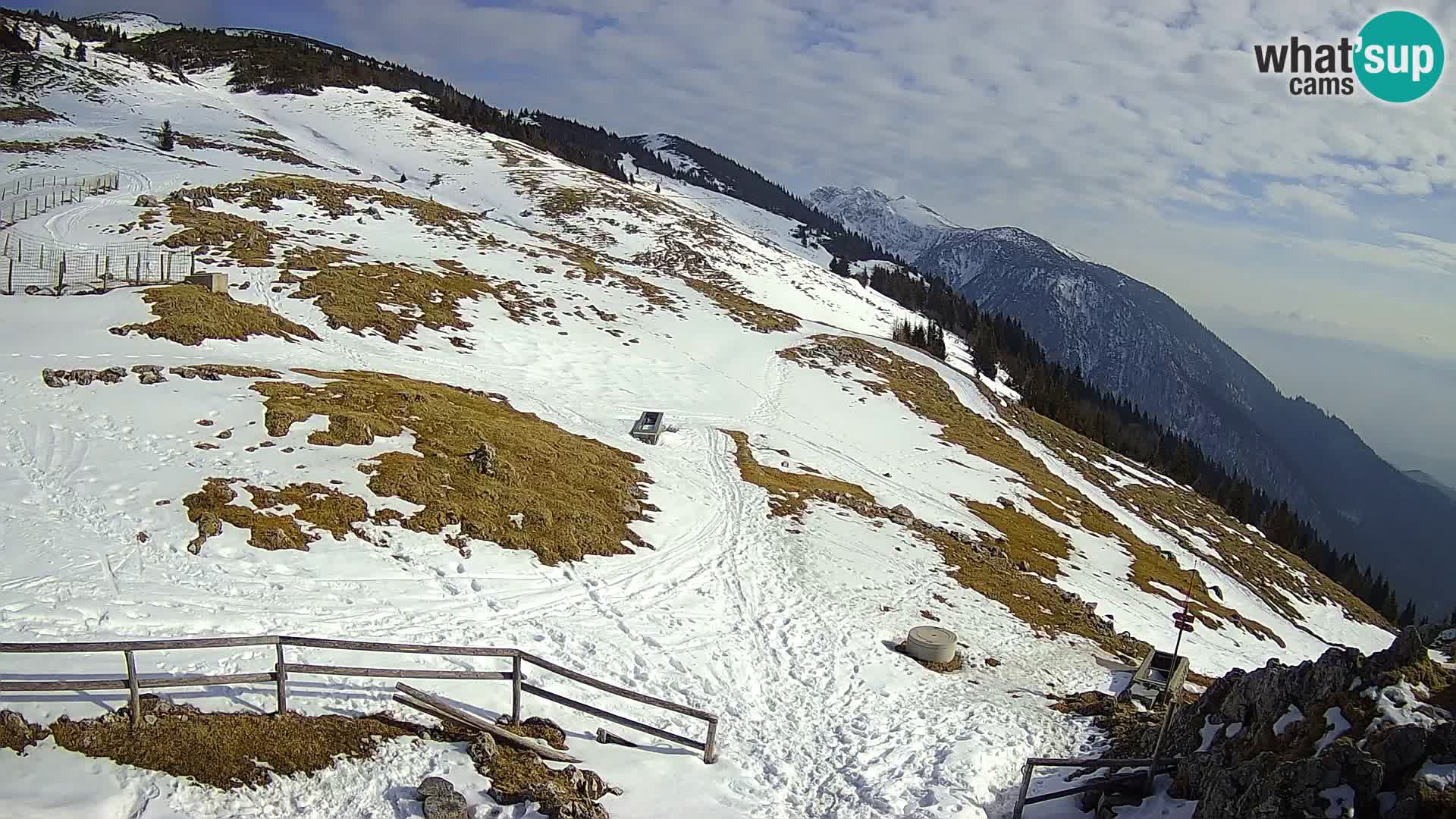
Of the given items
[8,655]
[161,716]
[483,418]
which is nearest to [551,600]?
[161,716]

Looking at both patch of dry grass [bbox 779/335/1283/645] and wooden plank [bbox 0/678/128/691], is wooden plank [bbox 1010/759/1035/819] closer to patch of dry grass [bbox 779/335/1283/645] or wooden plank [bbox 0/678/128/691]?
patch of dry grass [bbox 779/335/1283/645]

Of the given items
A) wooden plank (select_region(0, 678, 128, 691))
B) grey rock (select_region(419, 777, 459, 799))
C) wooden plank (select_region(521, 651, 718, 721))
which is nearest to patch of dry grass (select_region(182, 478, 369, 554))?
wooden plank (select_region(0, 678, 128, 691))

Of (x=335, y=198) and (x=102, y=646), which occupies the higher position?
(x=335, y=198)

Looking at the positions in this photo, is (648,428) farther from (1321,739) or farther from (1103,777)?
(1321,739)

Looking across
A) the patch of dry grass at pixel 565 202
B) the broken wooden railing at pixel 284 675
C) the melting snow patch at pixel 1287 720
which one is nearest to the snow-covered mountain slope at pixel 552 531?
the broken wooden railing at pixel 284 675

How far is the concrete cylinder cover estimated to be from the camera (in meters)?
19.3

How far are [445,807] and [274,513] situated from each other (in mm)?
11282

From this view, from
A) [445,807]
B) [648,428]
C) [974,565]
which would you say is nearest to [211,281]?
[648,428]

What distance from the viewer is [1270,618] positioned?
42594 mm

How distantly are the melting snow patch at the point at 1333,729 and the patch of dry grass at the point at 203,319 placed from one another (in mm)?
36604

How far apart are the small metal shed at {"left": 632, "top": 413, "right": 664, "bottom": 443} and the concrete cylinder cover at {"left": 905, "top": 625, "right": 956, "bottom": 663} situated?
59.5 ft

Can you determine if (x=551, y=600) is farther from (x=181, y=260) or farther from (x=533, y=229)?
(x=533, y=229)

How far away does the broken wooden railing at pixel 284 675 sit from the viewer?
996cm

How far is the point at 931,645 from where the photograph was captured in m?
19.3
